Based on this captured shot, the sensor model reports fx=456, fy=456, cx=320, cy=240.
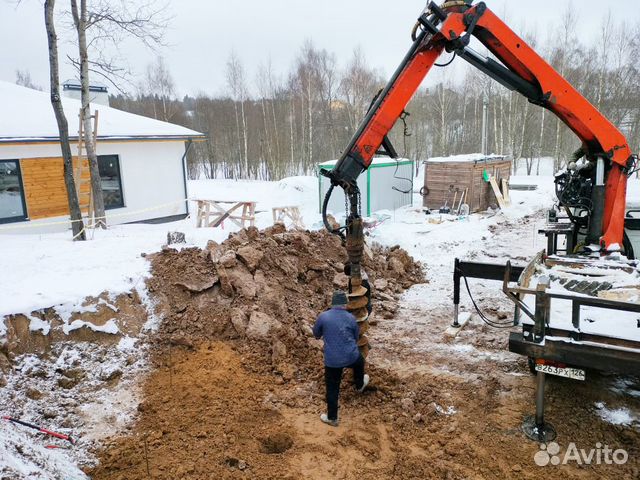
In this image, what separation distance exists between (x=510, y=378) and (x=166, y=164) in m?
Result: 14.3

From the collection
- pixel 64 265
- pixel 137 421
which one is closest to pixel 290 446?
pixel 137 421

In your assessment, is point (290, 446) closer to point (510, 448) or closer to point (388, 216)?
point (510, 448)

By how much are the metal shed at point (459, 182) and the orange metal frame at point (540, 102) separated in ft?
44.1

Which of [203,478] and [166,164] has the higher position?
[166,164]

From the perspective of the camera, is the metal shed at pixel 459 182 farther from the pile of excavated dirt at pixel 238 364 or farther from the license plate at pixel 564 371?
the license plate at pixel 564 371

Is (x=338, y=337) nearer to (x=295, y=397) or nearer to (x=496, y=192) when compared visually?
(x=295, y=397)

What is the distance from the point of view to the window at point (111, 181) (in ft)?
50.2

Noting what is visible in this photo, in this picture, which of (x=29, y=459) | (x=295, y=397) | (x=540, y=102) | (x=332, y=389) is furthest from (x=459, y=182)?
(x=29, y=459)

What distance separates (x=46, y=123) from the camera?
14.2 m

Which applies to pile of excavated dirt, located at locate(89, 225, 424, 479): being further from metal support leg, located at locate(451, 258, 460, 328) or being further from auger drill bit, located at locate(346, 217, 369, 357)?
metal support leg, located at locate(451, 258, 460, 328)

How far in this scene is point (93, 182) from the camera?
1281 centimetres

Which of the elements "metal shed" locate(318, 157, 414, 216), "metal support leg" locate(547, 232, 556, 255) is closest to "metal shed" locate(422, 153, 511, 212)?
"metal shed" locate(318, 157, 414, 216)

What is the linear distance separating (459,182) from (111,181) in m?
13.8

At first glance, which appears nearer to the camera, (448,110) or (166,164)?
(166,164)
